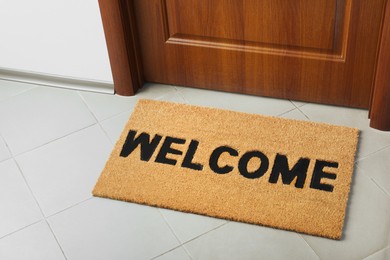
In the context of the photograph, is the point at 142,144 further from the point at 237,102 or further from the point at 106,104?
the point at 237,102

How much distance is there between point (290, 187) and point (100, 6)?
87 centimetres

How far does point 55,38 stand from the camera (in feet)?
7.71

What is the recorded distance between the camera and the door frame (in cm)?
203

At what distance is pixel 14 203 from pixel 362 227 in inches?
42.5

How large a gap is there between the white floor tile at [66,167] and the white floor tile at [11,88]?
1.17 feet

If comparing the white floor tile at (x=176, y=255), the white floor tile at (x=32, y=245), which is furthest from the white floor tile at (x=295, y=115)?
the white floor tile at (x=32, y=245)

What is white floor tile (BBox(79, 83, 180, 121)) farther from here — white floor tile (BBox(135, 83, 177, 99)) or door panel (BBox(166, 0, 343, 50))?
door panel (BBox(166, 0, 343, 50))

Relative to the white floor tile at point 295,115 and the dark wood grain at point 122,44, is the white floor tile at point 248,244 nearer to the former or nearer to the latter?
the white floor tile at point 295,115

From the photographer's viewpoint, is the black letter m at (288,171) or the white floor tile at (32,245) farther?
the black letter m at (288,171)

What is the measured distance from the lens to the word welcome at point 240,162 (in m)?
2.03

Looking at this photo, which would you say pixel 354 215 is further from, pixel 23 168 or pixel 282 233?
pixel 23 168

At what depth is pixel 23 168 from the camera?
217 centimetres

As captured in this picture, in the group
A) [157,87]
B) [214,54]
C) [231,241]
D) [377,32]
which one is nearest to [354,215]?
[231,241]

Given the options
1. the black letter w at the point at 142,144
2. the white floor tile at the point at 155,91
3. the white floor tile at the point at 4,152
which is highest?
the white floor tile at the point at 155,91
